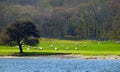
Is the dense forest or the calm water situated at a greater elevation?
the dense forest

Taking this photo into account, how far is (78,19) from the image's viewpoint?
17125 centimetres

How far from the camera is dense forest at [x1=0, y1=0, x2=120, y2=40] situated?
165 meters

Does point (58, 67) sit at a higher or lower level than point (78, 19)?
lower

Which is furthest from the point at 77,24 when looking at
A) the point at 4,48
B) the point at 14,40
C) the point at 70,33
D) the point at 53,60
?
the point at 53,60

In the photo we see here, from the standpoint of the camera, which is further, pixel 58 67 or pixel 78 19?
pixel 78 19

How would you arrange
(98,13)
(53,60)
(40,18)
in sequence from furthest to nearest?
1. (40,18)
2. (98,13)
3. (53,60)

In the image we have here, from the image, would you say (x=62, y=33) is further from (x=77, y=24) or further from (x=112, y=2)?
(x=112, y=2)

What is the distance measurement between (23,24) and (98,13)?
74.8 meters

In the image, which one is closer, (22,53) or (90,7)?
(22,53)

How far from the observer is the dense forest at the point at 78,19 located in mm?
165375

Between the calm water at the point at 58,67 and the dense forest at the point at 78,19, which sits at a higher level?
the dense forest at the point at 78,19

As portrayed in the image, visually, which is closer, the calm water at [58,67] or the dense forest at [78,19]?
the calm water at [58,67]

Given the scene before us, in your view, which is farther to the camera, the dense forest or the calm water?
the dense forest

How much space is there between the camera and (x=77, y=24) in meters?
171
